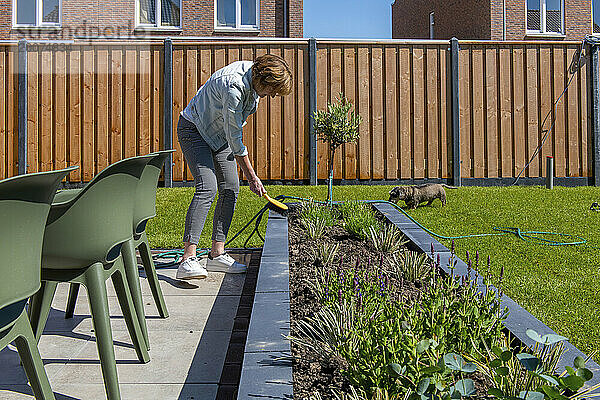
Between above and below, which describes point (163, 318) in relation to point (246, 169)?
below

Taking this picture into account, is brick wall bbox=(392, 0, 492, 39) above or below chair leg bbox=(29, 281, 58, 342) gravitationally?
above

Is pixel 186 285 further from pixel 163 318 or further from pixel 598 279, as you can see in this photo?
pixel 598 279

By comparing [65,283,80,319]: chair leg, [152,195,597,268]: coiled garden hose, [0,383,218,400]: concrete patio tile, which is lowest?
[0,383,218,400]: concrete patio tile

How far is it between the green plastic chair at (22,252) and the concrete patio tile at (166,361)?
826 millimetres

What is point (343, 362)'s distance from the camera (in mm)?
2014

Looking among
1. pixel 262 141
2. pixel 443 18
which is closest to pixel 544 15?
pixel 443 18

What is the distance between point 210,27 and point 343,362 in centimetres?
1501

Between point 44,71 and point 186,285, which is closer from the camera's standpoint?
point 186,285

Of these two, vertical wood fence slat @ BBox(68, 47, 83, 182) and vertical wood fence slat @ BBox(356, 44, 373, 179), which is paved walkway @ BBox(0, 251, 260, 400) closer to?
vertical wood fence slat @ BBox(356, 44, 373, 179)

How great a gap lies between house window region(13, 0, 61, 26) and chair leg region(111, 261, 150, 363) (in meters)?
14.8

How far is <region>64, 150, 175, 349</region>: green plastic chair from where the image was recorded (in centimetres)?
285

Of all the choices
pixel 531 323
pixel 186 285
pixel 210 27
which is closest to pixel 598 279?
pixel 531 323

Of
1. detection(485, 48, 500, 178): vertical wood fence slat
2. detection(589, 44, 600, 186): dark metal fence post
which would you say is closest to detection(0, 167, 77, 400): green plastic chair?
detection(485, 48, 500, 178): vertical wood fence slat

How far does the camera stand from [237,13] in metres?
15.9
